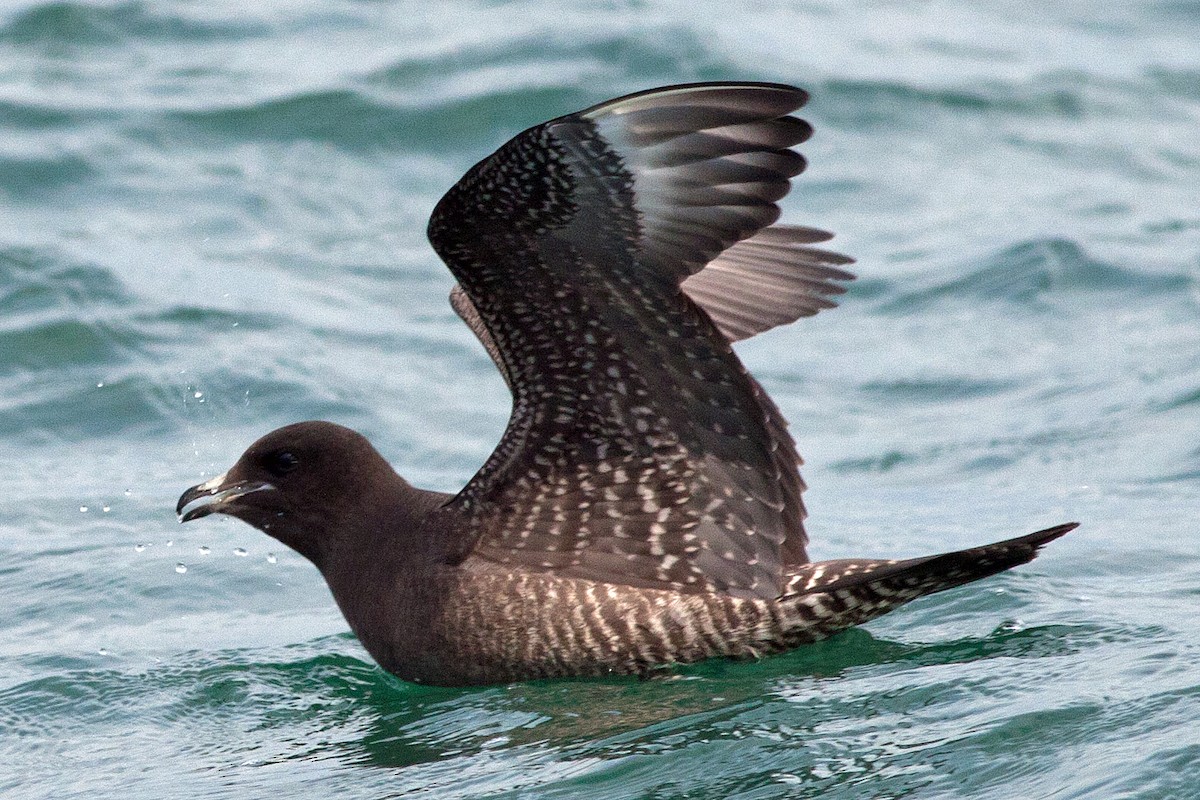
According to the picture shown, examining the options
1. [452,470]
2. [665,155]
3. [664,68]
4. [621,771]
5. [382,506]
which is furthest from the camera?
[664,68]

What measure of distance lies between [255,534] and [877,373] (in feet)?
12.4

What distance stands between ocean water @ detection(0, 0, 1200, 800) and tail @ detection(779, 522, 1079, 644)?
0.14m

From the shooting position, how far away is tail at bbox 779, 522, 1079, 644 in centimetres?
574

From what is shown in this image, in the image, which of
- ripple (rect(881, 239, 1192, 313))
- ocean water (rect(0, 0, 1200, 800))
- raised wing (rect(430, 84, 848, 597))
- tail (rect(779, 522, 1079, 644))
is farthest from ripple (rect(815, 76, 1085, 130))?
tail (rect(779, 522, 1079, 644))

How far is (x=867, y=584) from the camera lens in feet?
19.5

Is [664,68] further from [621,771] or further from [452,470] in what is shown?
[621,771]

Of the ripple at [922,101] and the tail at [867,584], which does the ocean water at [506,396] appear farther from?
the tail at [867,584]

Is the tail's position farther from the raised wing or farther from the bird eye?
the bird eye

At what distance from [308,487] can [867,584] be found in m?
1.95

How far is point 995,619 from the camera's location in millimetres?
6441

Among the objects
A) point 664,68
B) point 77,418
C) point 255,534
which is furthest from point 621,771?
point 664,68

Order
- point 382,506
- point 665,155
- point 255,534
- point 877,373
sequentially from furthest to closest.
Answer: point 877,373
point 255,534
point 382,506
point 665,155

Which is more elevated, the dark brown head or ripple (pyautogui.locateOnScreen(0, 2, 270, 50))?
ripple (pyautogui.locateOnScreen(0, 2, 270, 50))

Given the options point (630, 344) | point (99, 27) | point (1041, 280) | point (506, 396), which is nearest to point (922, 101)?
point (1041, 280)
